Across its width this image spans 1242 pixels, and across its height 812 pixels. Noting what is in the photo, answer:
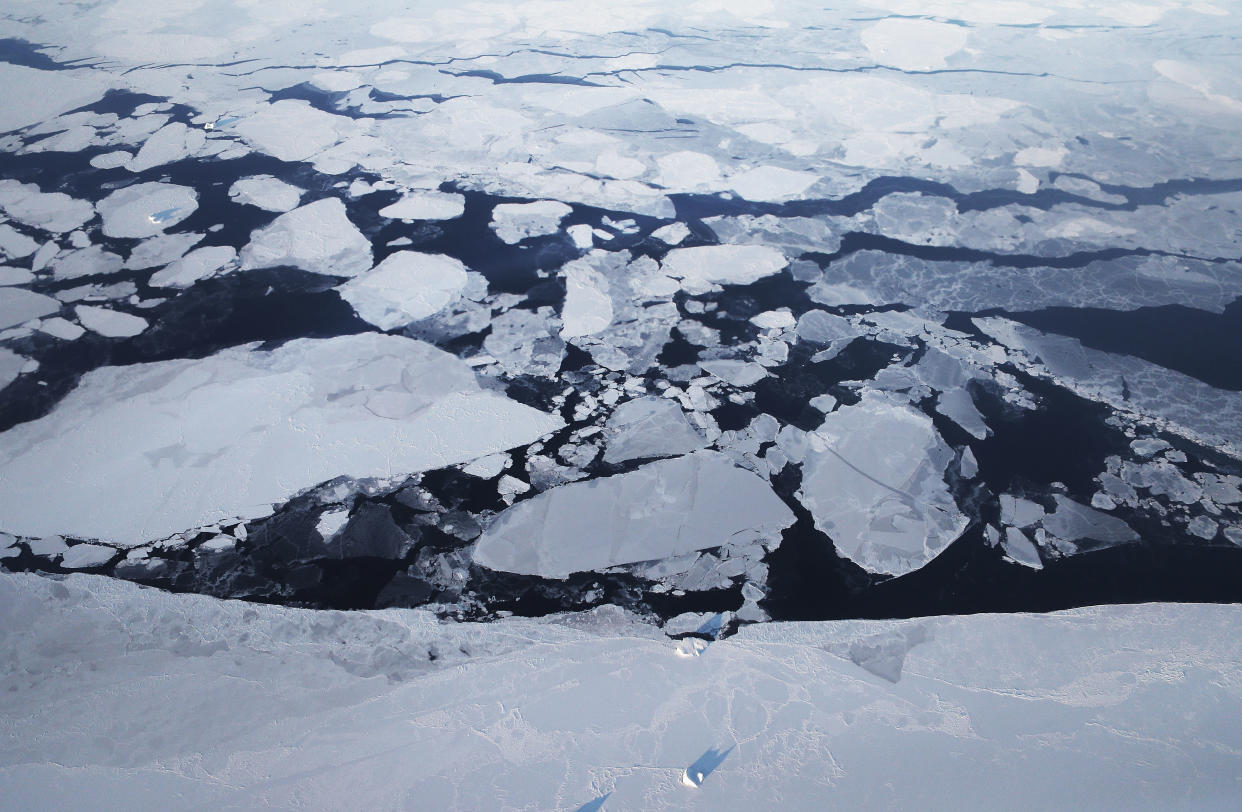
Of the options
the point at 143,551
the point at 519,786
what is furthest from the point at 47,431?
the point at 519,786

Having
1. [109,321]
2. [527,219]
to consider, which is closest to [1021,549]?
[527,219]

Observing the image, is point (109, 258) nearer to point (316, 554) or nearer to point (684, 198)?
point (316, 554)

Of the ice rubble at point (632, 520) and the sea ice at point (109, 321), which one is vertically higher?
the sea ice at point (109, 321)

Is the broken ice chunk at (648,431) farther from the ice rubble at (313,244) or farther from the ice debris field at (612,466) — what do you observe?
the ice rubble at (313,244)

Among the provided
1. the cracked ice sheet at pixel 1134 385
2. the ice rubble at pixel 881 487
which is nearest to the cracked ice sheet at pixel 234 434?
the ice rubble at pixel 881 487

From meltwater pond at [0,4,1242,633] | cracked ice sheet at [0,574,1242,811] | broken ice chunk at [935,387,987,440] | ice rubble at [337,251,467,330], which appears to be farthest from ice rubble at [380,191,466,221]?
broken ice chunk at [935,387,987,440]
